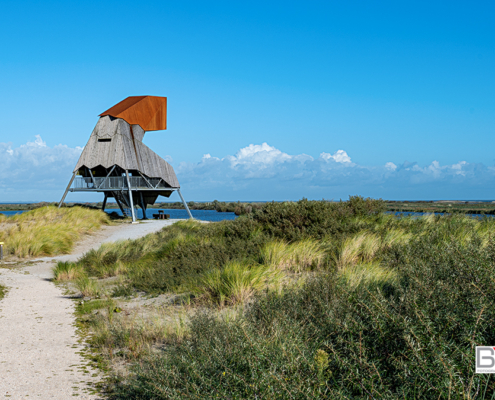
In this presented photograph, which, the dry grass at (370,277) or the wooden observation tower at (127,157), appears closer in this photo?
the dry grass at (370,277)

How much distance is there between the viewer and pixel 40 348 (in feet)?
16.5

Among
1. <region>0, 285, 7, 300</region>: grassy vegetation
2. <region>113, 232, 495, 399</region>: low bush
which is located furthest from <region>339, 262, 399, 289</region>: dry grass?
<region>0, 285, 7, 300</region>: grassy vegetation

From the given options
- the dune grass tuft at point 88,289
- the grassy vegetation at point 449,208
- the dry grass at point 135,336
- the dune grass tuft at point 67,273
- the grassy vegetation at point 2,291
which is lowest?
the grassy vegetation at point 2,291

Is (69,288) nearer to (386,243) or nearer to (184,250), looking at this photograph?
(184,250)

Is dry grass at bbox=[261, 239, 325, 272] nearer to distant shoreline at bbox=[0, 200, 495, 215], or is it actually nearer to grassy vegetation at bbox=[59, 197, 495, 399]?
grassy vegetation at bbox=[59, 197, 495, 399]

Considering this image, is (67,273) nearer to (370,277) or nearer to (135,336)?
(135,336)

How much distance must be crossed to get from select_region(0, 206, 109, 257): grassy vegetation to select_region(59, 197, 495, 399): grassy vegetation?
8.45m

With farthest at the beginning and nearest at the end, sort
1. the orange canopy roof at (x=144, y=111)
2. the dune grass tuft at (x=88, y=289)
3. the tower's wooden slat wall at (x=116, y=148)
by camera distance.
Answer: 1. the orange canopy roof at (x=144, y=111)
2. the tower's wooden slat wall at (x=116, y=148)
3. the dune grass tuft at (x=88, y=289)

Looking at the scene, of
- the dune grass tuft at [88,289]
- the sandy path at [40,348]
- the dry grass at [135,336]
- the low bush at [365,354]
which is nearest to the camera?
the low bush at [365,354]

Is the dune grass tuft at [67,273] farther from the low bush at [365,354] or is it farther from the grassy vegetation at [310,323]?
the low bush at [365,354]

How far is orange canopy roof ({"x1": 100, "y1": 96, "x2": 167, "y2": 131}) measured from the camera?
31438mm

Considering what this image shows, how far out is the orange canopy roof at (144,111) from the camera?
1238 inches

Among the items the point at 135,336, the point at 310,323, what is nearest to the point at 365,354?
the point at 310,323

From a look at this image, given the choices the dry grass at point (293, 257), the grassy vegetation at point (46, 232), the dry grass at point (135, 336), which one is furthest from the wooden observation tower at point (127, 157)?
the dry grass at point (135, 336)
